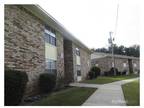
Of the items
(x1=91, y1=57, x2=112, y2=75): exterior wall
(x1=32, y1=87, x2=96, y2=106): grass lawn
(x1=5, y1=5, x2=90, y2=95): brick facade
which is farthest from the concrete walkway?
(x1=91, y1=57, x2=112, y2=75): exterior wall

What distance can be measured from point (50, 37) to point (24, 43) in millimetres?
4674

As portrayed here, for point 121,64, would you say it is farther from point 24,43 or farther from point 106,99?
point 24,43

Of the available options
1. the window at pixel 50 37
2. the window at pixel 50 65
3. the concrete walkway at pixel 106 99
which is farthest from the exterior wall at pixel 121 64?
the concrete walkway at pixel 106 99

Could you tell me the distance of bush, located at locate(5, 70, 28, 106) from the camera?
26.5 feet

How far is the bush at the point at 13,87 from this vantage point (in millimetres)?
8062

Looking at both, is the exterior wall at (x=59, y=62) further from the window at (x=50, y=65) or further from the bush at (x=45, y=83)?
the bush at (x=45, y=83)

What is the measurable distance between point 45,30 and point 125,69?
35.3m

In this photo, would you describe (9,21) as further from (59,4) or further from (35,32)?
(59,4)

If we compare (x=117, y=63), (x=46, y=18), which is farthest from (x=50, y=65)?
(x=117, y=63)

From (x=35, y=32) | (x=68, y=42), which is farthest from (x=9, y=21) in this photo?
(x=68, y=42)

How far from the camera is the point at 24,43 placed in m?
10.8

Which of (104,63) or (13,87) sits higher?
(104,63)

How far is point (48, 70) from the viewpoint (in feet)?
47.6

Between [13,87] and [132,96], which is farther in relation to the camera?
[132,96]
